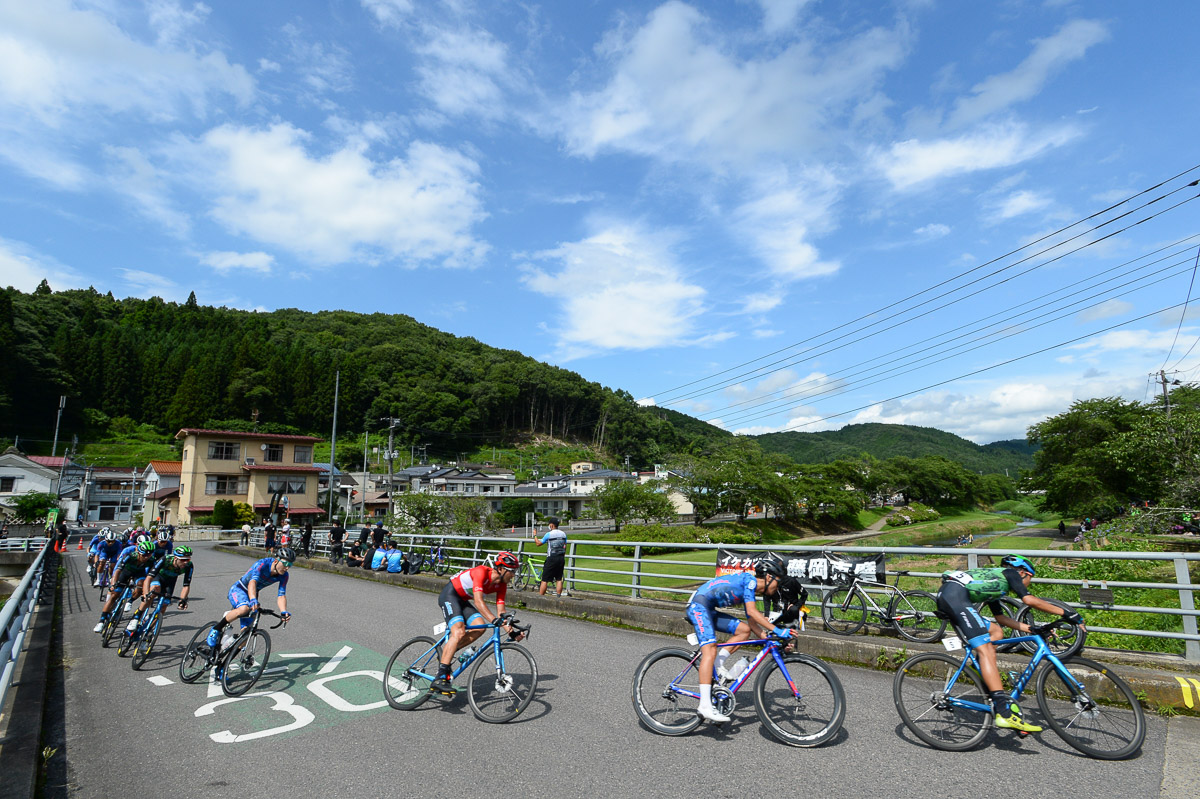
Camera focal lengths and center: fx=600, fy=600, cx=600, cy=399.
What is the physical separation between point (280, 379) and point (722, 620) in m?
109

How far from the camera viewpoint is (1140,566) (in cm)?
1734

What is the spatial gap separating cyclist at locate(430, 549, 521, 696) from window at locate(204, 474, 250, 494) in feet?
170

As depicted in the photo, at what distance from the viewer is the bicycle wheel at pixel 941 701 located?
4688 millimetres

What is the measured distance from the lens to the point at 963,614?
479 centimetres

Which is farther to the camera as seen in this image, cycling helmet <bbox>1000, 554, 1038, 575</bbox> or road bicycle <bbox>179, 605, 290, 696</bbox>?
road bicycle <bbox>179, 605, 290, 696</bbox>

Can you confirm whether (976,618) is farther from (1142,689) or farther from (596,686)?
(596,686)

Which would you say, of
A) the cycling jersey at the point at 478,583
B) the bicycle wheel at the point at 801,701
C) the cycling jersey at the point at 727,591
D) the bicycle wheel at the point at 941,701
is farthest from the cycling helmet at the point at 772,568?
the cycling jersey at the point at 478,583

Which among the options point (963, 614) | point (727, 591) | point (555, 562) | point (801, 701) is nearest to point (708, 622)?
point (727, 591)

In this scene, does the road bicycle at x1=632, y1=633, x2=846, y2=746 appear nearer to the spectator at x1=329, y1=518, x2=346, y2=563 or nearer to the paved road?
the paved road

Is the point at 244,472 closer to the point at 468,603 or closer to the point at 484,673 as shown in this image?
the point at 468,603

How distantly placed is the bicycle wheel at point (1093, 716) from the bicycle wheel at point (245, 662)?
747 cm

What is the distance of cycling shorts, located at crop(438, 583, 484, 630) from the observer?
5.93 metres

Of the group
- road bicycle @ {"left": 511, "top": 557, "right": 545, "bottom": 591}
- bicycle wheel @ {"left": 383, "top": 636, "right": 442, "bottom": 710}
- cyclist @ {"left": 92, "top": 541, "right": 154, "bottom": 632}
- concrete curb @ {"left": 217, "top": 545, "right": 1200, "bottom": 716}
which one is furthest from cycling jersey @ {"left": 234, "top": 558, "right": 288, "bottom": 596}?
road bicycle @ {"left": 511, "top": 557, "right": 545, "bottom": 591}

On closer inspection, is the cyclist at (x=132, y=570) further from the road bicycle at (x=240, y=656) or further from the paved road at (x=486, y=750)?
the road bicycle at (x=240, y=656)
